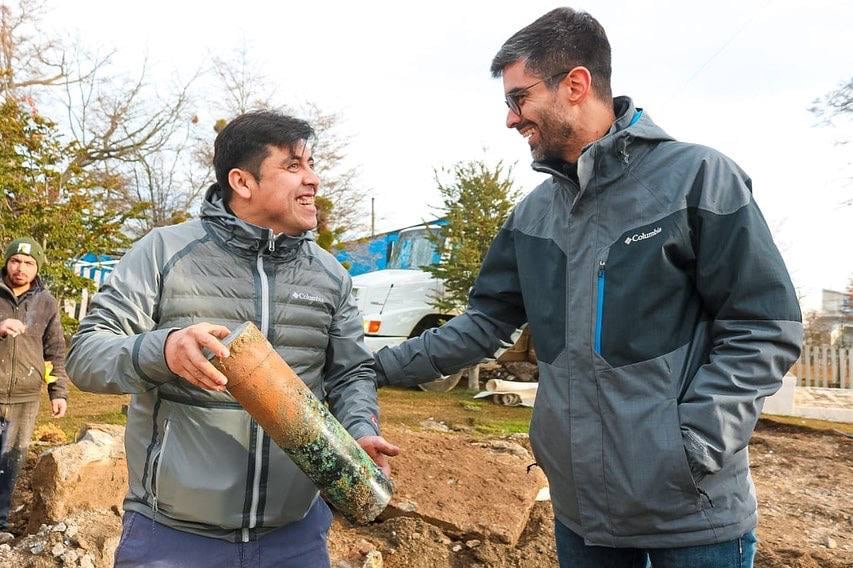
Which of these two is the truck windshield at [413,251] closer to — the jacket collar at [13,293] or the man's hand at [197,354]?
the jacket collar at [13,293]

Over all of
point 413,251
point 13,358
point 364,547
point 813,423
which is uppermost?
point 413,251

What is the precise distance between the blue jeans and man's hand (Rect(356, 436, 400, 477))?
563mm

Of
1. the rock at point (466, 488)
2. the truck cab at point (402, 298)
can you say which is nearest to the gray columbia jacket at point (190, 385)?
the rock at point (466, 488)

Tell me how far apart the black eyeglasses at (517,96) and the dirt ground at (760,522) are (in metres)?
2.59

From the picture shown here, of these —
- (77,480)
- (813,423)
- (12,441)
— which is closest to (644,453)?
(77,480)

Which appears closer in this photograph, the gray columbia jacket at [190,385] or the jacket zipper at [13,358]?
the gray columbia jacket at [190,385]

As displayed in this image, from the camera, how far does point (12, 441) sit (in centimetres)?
505

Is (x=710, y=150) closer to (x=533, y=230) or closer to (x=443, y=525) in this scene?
(x=533, y=230)

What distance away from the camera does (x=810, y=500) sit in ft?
21.3

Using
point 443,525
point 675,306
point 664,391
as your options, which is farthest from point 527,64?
point 443,525

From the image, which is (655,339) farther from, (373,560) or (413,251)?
(413,251)

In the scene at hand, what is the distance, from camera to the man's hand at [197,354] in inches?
63.8

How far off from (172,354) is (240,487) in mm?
486

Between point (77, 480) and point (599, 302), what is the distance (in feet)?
13.0
